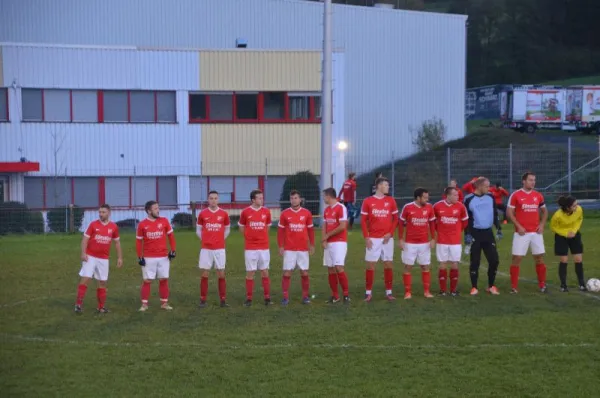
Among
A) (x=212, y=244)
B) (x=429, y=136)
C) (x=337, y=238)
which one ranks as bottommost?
(x=212, y=244)

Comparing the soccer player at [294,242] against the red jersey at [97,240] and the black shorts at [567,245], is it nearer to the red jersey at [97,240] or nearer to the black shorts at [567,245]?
the red jersey at [97,240]

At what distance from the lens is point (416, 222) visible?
646 inches

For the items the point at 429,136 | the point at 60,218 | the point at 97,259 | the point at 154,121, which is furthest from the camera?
the point at 429,136

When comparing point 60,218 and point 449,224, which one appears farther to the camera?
point 60,218

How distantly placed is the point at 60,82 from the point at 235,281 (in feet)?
72.3

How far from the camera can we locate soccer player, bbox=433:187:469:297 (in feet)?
54.3

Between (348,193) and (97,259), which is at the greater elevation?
(348,193)

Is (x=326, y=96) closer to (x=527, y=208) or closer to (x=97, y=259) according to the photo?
(x=527, y=208)

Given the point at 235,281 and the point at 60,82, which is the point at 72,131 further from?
the point at 235,281

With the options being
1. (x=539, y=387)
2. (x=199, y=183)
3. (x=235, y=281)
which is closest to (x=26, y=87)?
(x=199, y=183)

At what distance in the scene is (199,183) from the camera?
3947 cm

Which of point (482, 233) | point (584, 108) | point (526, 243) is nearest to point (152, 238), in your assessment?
point (482, 233)

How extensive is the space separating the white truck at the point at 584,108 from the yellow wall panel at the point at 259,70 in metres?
26.1

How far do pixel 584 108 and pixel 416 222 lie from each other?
156ft
